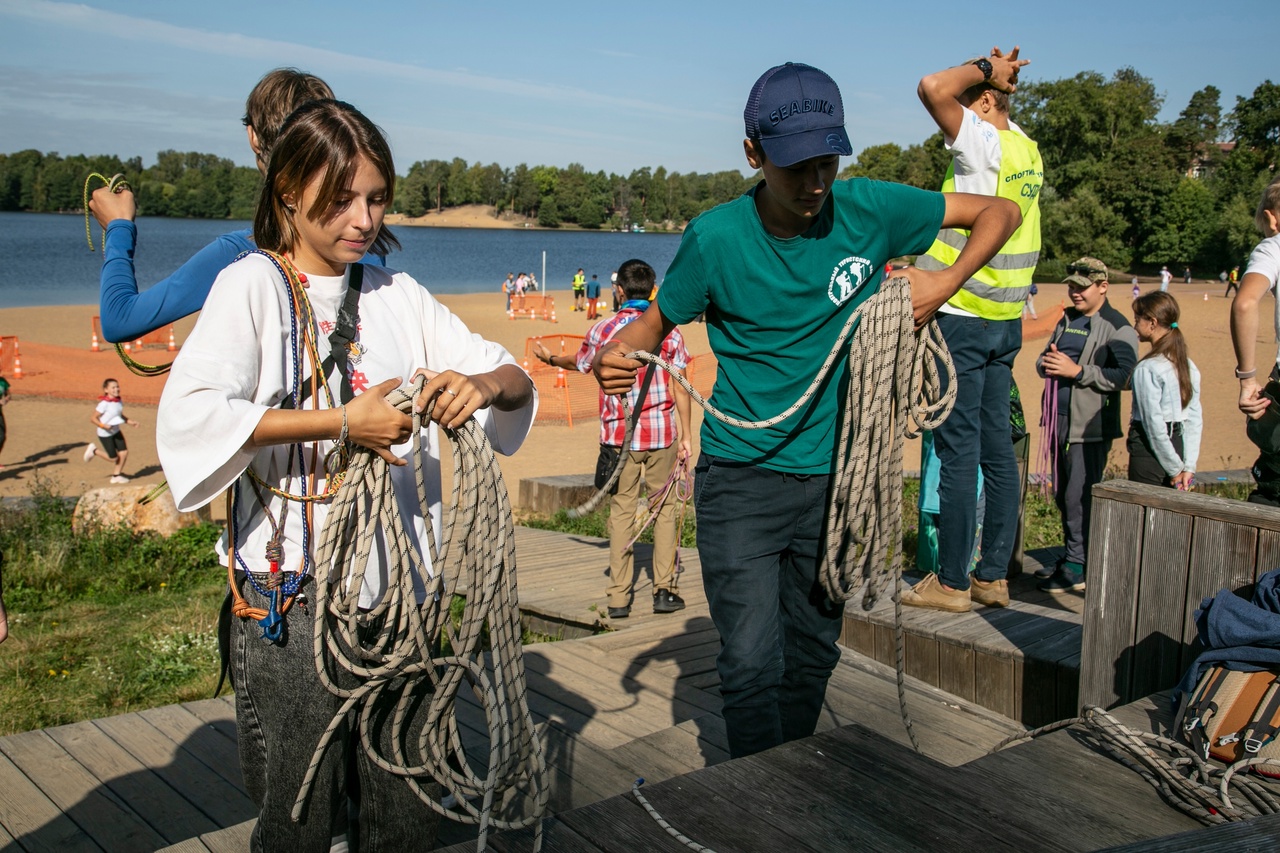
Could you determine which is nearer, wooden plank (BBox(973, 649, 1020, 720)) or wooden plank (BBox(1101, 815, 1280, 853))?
wooden plank (BBox(1101, 815, 1280, 853))

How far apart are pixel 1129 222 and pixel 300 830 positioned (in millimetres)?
70828

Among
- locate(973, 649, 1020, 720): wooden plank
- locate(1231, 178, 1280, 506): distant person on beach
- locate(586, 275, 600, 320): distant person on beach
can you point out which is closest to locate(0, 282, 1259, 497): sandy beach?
locate(586, 275, 600, 320): distant person on beach

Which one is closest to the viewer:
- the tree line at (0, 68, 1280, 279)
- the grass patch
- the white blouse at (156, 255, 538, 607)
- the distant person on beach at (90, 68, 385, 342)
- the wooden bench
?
the white blouse at (156, 255, 538, 607)

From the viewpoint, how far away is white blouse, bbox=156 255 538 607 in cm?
202

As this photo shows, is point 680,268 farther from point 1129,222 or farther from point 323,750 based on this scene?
point 1129,222

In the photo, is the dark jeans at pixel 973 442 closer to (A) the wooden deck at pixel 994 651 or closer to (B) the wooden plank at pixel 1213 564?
(A) the wooden deck at pixel 994 651

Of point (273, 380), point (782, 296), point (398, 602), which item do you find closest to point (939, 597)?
point (782, 296)

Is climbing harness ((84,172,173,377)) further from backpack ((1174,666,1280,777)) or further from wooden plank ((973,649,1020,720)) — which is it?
wooden plank ((973,649,1020,720))

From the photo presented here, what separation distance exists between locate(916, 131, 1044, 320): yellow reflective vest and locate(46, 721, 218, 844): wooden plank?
3.36 metres

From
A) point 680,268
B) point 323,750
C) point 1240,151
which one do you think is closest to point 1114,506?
point 680,268

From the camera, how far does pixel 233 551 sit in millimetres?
2225

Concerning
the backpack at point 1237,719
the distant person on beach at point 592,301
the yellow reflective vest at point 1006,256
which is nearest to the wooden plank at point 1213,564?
the backpack at point 1237,719

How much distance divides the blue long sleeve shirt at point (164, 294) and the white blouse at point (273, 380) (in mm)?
367

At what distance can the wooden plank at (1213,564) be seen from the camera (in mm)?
2982
